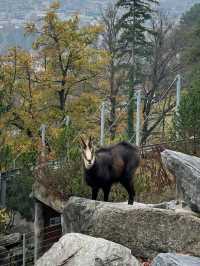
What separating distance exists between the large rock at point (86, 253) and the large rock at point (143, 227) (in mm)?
1166

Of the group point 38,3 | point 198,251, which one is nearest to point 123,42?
point 198,251

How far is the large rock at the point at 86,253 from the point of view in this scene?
340 inches

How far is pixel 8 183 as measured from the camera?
64.7ft

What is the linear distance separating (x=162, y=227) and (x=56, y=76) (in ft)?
53.2

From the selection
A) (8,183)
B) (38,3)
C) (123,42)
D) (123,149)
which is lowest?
(8,183)

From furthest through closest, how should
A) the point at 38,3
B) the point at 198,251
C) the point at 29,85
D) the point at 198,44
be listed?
1. the point at 38,3
2. the point at 198,44
3. the point at 29,85
4. the point at 198,251

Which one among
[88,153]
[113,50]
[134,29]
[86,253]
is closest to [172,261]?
[86,253]

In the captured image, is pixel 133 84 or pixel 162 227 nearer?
pixel 162 227

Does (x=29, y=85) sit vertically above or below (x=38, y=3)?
below

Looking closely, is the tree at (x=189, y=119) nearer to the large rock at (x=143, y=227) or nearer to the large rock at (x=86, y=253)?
the large rock at (x=143, y=227)

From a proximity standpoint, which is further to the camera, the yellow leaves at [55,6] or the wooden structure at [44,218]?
the yellow leaves at [55,6]

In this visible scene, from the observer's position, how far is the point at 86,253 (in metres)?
8.74

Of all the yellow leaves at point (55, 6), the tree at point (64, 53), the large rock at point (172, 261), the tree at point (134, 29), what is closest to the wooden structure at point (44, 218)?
the large rock at point (172, 261)

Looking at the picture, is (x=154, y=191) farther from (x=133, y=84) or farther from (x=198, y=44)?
(x=198, y=44)
